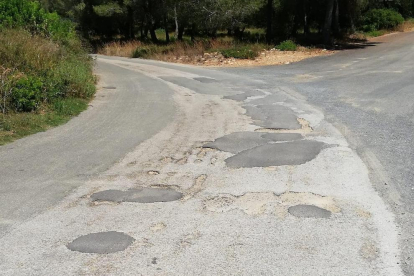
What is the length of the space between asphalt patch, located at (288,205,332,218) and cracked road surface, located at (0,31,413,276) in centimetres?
Result: 2

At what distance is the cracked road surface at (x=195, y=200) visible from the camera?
4445mm

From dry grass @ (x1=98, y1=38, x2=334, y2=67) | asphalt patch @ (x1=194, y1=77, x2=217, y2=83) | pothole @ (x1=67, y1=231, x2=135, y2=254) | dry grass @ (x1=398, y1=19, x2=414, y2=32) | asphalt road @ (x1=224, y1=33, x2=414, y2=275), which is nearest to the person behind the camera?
pothole @ (x1=67, y1=231, x2=135, y2=254)

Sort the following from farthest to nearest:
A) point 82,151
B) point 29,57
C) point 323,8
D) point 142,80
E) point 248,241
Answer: point 323,8, point 142,80, point 29,57, point 82,151, point 248,241

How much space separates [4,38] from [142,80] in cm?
569

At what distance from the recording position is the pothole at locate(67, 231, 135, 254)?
183 inches

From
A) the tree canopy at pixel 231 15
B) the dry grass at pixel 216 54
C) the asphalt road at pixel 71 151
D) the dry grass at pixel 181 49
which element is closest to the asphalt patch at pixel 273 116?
the asphalt road at pixel 71 151

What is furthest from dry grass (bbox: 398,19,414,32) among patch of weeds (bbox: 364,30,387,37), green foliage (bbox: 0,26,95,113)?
green foliage (bbox: 0,26,95,113)

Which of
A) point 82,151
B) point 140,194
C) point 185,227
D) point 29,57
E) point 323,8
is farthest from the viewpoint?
point 323,8

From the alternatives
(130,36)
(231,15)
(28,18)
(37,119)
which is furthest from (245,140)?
(130,36)

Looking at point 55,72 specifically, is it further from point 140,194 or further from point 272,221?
point 272,221

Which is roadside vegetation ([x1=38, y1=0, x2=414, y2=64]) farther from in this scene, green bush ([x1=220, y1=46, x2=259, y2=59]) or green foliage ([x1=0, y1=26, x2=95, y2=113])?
green foliage ([x1=0, y1=26, x2=95, y2=113])

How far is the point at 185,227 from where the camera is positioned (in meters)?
5.18

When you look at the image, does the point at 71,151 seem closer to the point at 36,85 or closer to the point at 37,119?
the point at 37,119

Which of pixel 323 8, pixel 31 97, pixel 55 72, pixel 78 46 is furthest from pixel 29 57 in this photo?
pixel 323 8
